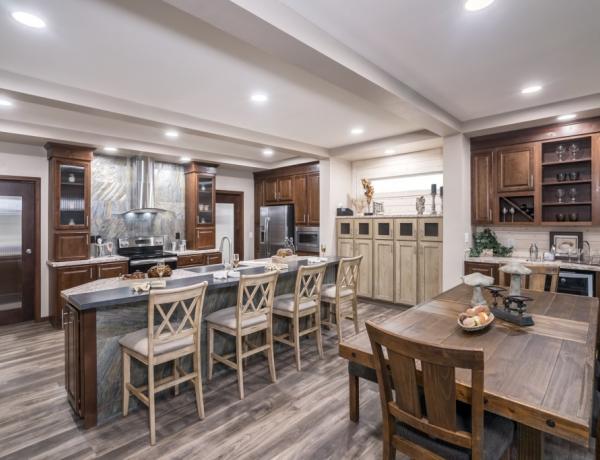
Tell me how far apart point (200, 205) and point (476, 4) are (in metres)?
5.42

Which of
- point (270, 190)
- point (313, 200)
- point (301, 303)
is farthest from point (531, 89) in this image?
point (270, 190)

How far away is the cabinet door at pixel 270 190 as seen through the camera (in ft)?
23.8

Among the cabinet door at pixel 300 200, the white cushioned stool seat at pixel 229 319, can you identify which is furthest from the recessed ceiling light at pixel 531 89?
the cabinet door at pixel 300 200

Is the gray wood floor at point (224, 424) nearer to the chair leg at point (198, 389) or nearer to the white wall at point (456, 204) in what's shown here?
the chair leg at point (198, 389)

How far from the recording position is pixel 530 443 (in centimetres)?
156

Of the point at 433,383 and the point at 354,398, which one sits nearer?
the point at 433,383

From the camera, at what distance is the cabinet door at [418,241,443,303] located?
4.96 meters

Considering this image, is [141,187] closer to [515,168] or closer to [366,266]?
[366,266]

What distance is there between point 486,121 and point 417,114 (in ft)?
4.15

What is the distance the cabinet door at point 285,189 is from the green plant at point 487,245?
11.5ft

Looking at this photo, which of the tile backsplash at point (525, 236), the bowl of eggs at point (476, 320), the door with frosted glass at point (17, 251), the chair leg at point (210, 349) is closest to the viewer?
the bowl of eggs at point (476, 320)

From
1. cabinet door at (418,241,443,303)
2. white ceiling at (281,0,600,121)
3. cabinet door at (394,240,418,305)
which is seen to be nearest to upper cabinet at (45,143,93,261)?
white ceiling at (281,0,600,121)

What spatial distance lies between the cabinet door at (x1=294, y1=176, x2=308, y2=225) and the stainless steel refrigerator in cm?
14

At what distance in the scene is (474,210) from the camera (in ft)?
15.4
